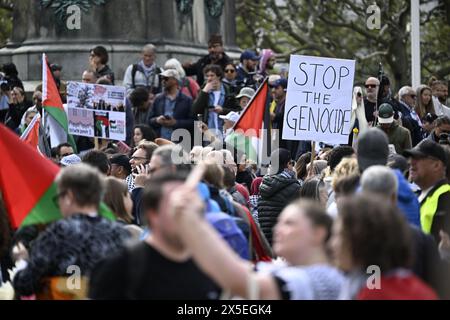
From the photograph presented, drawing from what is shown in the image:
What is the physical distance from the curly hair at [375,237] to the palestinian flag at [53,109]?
38.6 ft

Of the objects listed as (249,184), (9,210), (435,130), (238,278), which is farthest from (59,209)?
(435,130)

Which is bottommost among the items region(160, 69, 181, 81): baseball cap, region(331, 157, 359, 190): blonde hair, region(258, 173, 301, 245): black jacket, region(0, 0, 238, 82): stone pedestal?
region(258, 173, 301, 245): black jacket

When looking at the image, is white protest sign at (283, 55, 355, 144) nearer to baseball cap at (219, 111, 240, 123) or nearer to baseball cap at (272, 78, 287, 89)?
baseball cap at (219, 111, 240, 123)

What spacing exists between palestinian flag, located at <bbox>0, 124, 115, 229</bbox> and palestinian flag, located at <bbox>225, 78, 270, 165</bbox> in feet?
22.9

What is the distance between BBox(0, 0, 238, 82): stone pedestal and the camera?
23.6m

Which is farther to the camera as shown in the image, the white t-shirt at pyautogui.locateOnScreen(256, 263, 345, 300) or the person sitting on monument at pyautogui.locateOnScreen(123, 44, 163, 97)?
the person sitting on monument at pyautogui.locateOnScreen(123, 44, 163, 97)

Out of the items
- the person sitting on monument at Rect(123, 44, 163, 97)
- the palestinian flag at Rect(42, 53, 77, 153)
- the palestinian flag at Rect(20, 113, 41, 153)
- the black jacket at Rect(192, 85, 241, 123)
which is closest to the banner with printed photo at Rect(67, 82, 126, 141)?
the palestinian flag at Rect(42, 53, 77, 153)

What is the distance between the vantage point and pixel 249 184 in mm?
16922

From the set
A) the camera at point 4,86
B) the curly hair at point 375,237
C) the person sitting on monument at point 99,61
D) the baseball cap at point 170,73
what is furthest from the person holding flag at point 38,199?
the camera at point 4,86

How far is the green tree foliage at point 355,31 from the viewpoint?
35.8m

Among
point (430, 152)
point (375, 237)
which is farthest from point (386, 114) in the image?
point (375, 237)

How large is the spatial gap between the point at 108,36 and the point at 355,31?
734 inches

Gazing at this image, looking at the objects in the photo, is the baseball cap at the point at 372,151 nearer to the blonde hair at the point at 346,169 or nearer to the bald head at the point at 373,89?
the blonde hair at the point at 346,169
